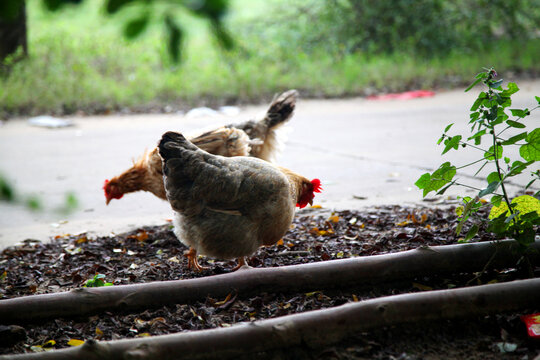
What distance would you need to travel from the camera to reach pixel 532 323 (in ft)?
8.65

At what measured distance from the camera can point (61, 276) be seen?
12.9ft

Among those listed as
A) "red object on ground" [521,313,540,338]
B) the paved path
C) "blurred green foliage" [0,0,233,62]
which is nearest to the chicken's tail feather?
the paved path

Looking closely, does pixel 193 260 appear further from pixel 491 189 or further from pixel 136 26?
pixel 136 26

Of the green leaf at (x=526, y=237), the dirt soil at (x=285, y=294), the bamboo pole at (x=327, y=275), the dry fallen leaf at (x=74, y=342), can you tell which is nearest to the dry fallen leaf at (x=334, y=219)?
the dirt soil at (x=285, y=294)

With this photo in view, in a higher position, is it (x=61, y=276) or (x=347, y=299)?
(x=347, y=299)

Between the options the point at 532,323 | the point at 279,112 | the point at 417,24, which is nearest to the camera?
the point at 532,323

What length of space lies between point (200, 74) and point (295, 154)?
5.19 metres

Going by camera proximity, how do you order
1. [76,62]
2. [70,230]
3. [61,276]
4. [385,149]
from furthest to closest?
1. [76,62]
2. [385,149]
3. [70,230]
4. [61,276]

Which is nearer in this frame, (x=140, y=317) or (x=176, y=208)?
(x=140, y=317)

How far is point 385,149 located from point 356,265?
4.71m

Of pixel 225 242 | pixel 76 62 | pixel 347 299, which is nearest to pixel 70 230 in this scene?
pixel 225 242

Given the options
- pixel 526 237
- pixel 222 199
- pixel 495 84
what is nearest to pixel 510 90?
pixel 495 84

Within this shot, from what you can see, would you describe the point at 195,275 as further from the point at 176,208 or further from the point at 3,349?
the point at 3,349

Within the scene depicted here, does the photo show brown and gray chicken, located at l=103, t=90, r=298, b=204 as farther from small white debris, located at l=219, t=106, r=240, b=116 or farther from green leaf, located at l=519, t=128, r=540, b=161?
small white debris, located at l=219, t=106, r=240, b=116
